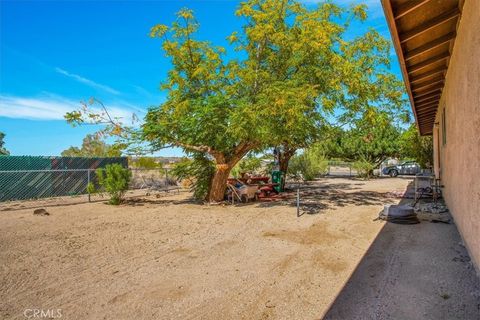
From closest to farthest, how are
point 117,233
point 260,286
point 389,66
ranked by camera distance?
point 260,286 < point 117,233 < point 389,66

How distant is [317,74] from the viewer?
1064 centimetres

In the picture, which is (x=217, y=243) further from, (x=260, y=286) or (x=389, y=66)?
(x=389, y=66)

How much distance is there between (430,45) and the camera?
6148mm

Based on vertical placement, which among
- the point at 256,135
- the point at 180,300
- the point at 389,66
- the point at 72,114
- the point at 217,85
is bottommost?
the point at 180,300

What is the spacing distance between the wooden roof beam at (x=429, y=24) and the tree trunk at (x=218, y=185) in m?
7.81

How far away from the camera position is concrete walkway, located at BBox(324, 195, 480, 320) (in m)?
3.35

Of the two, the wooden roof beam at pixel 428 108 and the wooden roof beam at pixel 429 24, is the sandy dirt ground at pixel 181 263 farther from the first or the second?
the wooden roof beam at pixel 428 108

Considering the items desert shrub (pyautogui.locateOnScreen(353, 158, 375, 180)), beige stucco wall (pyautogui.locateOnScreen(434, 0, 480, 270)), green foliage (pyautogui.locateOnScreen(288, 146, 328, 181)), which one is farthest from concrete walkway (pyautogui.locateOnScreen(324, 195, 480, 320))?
desert shrub (pyautogui.locateOnScreen(353, 158, 375, 180))

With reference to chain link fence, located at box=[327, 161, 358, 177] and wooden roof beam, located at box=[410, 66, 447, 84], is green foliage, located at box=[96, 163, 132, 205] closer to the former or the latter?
wooden roof beam, located at box=[410, 66, 447, 84]

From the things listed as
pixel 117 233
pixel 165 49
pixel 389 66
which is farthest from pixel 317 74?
pixel 117 233

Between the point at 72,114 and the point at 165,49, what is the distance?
151 inches

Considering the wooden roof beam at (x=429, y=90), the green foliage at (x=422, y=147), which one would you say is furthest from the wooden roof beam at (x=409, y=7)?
the green foliage at (x=422, y=147)

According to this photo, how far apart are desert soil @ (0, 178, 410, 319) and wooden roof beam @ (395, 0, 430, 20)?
3.87m

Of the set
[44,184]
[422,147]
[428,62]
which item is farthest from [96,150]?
[428,62]
